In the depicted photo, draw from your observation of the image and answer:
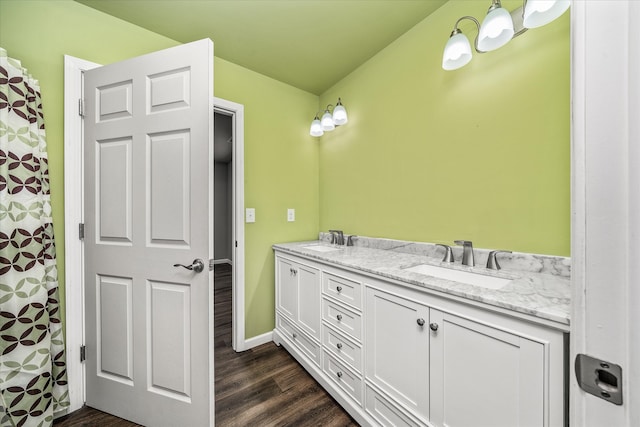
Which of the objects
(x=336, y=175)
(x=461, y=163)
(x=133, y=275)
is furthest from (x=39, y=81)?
(x=461, y=163)

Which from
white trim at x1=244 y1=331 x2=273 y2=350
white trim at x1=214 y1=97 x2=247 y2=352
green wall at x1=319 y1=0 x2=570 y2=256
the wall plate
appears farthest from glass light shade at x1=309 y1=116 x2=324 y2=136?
the wall plate

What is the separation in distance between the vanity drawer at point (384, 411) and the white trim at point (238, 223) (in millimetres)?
1256

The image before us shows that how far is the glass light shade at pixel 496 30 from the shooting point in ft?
3.63

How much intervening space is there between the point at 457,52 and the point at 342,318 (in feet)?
5.39

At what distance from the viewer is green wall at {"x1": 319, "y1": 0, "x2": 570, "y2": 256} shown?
45.3 inches

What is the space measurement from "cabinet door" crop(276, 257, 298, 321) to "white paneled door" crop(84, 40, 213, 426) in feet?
2.60

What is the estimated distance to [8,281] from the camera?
122 cm

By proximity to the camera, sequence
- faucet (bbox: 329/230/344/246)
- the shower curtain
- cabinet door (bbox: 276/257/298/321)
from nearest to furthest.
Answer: the shower curtain → cabinet door (bbox: 276/257/298/321) → faucet (bbox: 329/230/344/246)

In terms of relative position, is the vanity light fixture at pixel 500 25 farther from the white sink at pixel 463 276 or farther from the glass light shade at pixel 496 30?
the white sink at pixel 463 276

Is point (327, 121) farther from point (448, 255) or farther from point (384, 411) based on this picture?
point (384, 411)

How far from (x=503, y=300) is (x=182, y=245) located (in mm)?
1443

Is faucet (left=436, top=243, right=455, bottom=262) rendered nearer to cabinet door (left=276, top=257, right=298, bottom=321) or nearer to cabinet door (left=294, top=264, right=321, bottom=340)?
cabinet door (left=294, top=264, right=321, bottom=340)

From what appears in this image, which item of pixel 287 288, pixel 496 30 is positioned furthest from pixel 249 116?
pixel 496 30

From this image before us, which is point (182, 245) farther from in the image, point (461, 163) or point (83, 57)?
point (461, 163)
